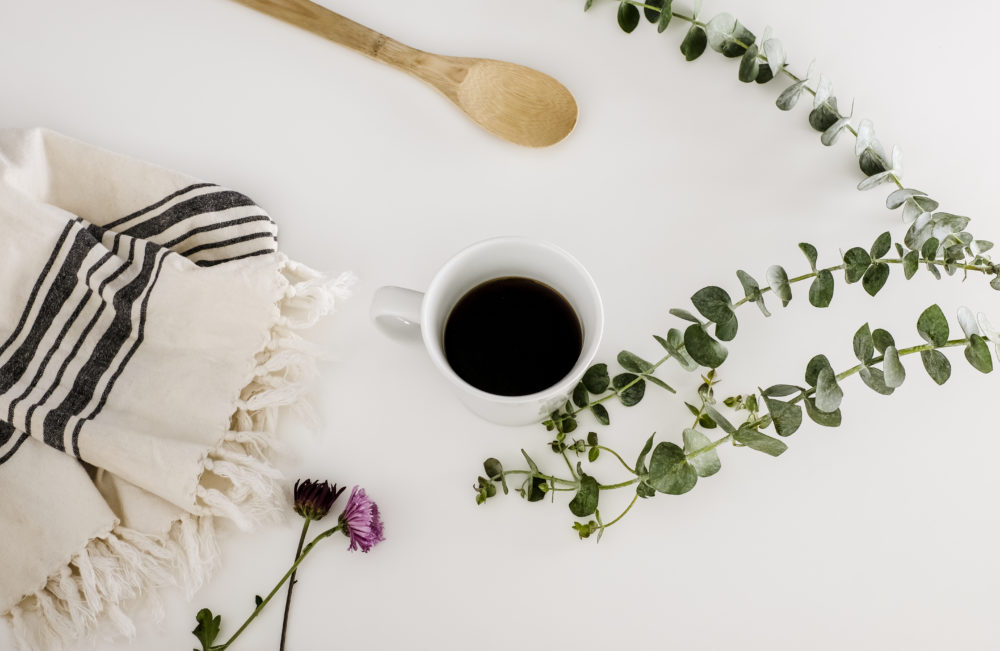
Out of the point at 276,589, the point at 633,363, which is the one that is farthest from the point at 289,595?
the point at 633,363

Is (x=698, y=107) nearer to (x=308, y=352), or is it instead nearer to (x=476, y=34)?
(x=476, y=34)

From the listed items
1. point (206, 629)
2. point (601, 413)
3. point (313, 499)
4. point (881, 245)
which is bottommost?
point (206, 629)

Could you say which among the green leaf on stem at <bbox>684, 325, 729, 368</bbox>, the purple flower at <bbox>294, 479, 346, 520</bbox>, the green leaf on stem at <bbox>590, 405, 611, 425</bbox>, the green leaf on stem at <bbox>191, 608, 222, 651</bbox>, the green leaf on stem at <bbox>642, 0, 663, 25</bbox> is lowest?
the green leaf on stem at <bbox>191, 608, 222, 651</bbox>

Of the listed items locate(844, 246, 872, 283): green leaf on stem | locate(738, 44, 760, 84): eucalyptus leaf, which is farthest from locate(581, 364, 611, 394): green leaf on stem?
locate(738, 44, 760, 84): eucalyptus leaf

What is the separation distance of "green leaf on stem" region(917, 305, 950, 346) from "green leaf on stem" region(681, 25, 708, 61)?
346 mm

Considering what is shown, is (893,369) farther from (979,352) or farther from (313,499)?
(313,499)

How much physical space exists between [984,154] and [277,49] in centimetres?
74

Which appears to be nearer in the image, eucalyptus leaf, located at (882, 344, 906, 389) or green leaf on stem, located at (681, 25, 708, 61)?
eucalyptus leaf, located at (882, 344, 906, 389)

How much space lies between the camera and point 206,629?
22.9 inches

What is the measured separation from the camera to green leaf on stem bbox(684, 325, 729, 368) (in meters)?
0.56

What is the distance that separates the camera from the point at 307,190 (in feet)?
2.31

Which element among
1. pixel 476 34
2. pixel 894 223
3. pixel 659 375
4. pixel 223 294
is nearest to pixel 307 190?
pixel 223 294

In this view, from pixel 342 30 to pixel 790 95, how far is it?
0.46 metres

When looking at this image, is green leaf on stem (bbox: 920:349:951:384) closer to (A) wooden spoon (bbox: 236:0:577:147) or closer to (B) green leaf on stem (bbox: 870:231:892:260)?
(B) green leaf on stem (bbox: 870:231:892:260)
